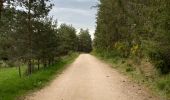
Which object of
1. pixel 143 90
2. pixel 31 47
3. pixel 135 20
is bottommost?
pixel 143 90

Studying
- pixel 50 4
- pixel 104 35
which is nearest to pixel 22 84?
pixel 50 4

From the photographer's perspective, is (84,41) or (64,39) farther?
(84,41)

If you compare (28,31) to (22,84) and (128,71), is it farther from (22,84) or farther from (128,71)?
(22,84)

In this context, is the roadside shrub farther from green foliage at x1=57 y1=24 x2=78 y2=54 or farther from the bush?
green foliage at x1=57 y1=24 x2=78 y2=54

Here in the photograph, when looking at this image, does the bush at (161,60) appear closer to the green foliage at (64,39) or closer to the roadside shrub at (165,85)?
the roadside shrub at (165,85)

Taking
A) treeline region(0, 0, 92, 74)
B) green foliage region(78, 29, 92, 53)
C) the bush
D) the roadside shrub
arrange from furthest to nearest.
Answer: green foliage region(78, 29, 92, 53) < treeline region(0, 0, 92, 74) < the bush < the roadside shrub

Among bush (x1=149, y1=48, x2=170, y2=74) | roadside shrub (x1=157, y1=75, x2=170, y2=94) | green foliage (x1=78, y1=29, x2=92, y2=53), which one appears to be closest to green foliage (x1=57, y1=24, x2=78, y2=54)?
bush (x1=149, y1=48, x2=170, y2=74)

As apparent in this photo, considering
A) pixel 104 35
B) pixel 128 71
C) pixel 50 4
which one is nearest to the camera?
pixel 128 71

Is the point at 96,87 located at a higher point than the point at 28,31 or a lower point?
lower

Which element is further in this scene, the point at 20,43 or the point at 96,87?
the point at 20,43

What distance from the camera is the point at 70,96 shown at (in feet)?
47.4

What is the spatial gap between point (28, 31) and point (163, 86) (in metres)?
15.8

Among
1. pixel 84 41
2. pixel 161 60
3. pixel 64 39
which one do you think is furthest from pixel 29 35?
pixel 84 41

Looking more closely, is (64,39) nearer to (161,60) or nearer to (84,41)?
(161,60)
